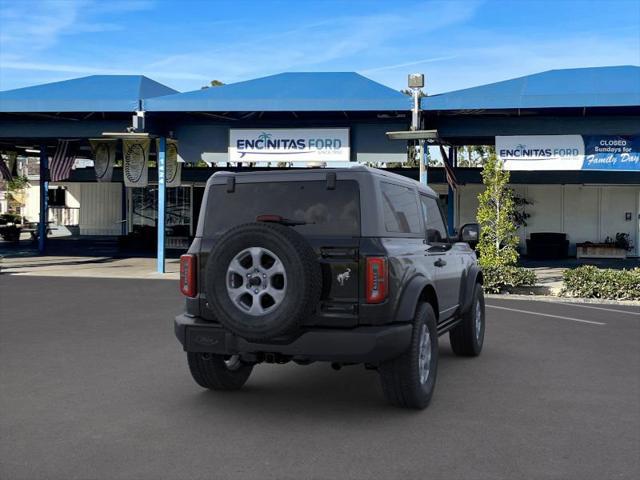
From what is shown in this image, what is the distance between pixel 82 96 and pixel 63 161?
17.4 ft

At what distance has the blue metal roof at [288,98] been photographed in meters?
19.3

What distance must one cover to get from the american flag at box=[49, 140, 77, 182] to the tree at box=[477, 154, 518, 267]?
15.7 m

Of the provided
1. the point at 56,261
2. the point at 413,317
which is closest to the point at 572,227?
the point at 56,261

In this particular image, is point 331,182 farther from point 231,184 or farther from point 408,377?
point 408,377

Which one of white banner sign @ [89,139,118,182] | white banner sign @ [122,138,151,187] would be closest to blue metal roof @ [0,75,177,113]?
white banner sign @ [122,138,151,187]

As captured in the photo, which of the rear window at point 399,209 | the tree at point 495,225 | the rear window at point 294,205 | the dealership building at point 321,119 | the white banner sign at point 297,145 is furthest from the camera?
the white banner sign at point 297,145

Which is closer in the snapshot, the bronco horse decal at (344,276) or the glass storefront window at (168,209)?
the bronco horse decal at (344,276)

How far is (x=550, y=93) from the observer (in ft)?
61.1

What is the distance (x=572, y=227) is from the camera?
29469 millimetres

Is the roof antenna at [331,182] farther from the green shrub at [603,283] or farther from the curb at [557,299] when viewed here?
the green shrub at [603,283]

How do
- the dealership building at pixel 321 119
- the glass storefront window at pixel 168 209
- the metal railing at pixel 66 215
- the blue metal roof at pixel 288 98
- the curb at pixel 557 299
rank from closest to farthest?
the curb at pixel 557 299 < the dealership building at pixel 321 119 < the blue metal roof at pixel 288 98 < the glass storefront window at pixel 168 209 < the metal railing at pixel 66 215

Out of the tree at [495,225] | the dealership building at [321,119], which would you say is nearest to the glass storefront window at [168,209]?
the dealership building at [321,119]

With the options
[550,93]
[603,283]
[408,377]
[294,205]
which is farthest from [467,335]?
[550,93]

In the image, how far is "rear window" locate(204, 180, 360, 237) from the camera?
5656 millimetres
